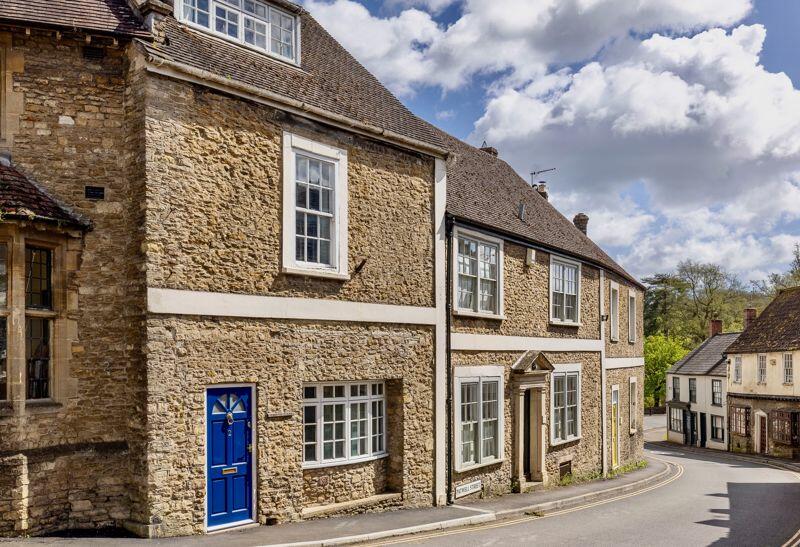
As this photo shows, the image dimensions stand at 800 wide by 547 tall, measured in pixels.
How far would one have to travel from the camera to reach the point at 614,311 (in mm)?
Answer: 26031

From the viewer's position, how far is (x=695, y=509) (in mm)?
17297

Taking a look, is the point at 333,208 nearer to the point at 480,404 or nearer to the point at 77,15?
the point at 77,15

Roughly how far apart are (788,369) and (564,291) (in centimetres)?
2431

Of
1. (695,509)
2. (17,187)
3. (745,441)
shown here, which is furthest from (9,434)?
(745,441)

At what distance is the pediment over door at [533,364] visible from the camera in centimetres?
1820

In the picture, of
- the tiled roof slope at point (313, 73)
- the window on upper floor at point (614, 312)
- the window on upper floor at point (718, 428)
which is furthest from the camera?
the window on upper floor at point (718, 428)

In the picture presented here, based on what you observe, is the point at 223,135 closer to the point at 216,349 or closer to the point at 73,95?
the point at 73,95

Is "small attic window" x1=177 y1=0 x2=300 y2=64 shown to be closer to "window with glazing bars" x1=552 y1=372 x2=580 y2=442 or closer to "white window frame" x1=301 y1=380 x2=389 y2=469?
"white window frame" x1=301 y1=380 x2=389 y2=469

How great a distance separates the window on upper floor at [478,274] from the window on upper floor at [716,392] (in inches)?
1459

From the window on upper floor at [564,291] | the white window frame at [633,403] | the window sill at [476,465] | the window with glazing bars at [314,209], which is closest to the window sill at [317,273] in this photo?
the window with glazing bars at [314,209]

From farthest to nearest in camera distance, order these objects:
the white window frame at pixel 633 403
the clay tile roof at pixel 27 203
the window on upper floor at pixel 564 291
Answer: the white window frame at pixel 633 403
the window on upper floor at pixel 564 291
the clay tile roof at pixel 27 203

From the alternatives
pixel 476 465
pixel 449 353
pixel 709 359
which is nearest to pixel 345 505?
pixel 449 353

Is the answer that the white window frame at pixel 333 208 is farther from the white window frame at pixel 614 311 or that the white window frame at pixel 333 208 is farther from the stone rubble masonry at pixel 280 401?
the white window frame at pixel 614 311

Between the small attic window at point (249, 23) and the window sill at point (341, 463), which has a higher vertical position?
the small attic window at point (249, 23)
